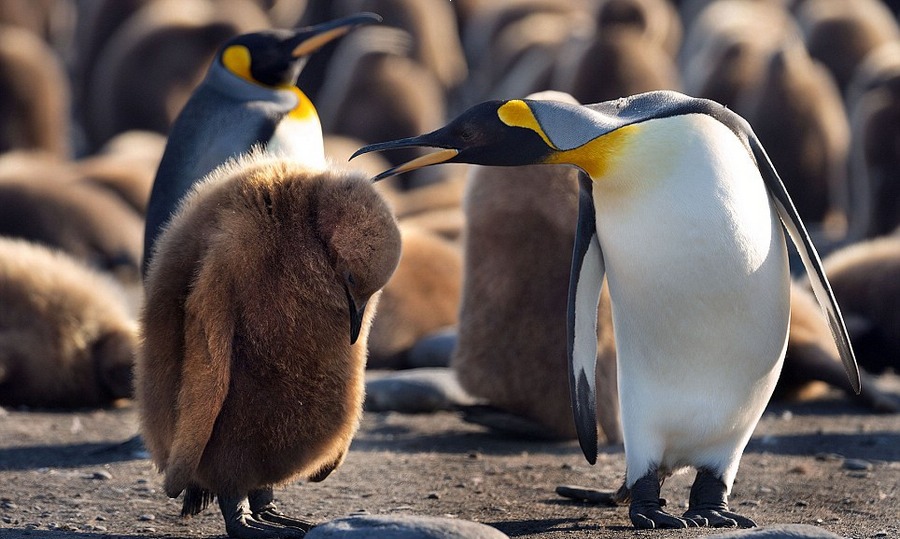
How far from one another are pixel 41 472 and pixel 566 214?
5.86 ft

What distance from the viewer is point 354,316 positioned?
3205 millimetres

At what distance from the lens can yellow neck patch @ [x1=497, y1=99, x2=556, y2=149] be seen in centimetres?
335

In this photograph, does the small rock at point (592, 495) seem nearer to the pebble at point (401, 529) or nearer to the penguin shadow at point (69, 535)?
the pebble at point (401, 529)

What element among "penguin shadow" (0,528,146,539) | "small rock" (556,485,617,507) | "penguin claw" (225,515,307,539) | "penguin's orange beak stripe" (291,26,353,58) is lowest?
"penguin shadow" (0,528,146,539)

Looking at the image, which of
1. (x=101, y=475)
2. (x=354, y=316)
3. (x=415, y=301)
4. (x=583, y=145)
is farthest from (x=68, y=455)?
(x=415, y=301)

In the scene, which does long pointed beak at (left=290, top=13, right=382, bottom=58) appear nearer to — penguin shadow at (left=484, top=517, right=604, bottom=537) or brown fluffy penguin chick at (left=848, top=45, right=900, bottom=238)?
penguin shadow at (left=484, top=517, right=604, bottom=537)

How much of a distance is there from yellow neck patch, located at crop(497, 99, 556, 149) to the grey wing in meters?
0.59

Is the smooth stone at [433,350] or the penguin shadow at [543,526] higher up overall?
the penguin shadow at [543,526]

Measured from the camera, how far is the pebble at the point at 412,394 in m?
5.40

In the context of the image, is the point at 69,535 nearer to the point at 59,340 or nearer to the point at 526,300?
the point at 526,300

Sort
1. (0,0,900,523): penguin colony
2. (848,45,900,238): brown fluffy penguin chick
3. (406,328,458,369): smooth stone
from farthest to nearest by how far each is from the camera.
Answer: (848,45,900,238): brown fluffy penguin chick
(406,328,458,369): smooth stone
(0,0,900,523): penguin colony

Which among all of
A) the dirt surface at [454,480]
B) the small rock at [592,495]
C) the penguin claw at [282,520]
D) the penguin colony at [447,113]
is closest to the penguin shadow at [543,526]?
the dirt surface at [454,480]

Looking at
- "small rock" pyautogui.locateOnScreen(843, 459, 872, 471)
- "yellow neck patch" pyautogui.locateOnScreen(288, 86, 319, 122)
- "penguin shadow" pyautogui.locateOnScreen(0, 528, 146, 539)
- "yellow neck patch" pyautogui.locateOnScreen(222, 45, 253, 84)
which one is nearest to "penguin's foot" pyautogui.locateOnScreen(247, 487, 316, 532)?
"penguin shadow" pyautogui.locateOnScreen(0, 528, 146, 539)

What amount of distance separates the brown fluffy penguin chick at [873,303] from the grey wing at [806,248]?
263cm
